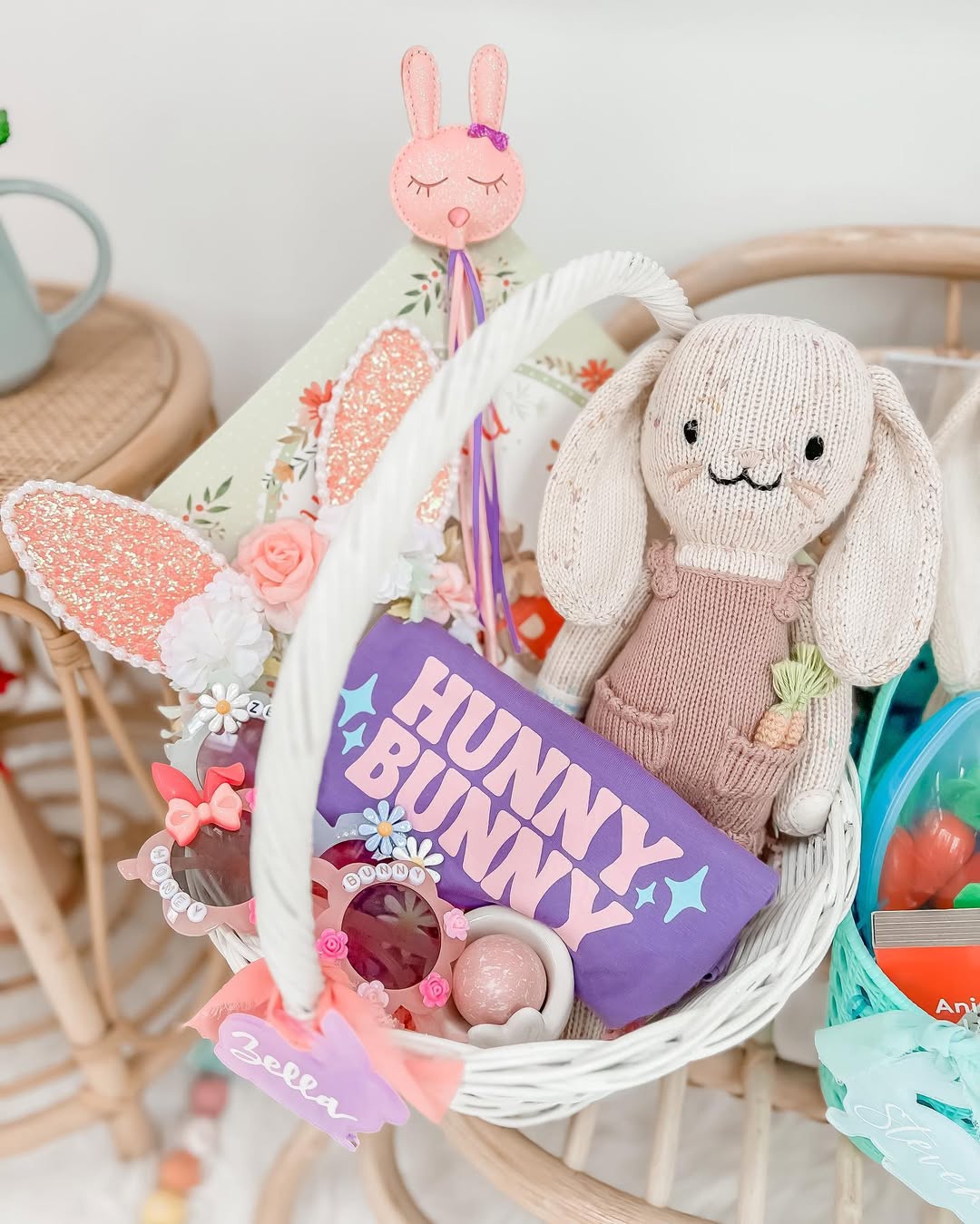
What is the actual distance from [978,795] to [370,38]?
29.9 inches

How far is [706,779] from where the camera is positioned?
0.63 m

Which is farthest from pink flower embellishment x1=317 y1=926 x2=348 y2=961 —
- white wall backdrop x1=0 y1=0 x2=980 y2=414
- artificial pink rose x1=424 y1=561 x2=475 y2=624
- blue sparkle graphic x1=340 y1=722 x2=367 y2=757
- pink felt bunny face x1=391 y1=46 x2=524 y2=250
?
white wall backdrop x1=0 y1=0 x2=980 y2=414

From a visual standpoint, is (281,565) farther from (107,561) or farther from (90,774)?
(90,774)

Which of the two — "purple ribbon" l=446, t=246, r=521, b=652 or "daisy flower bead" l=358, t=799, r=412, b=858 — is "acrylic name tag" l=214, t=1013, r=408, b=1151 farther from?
"purple ribbon" l=446, t=246, r=521, b=652

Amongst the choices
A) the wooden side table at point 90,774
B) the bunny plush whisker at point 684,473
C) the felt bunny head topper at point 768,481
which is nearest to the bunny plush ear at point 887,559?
the felt bunny head topper at point 768,481

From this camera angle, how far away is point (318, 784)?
39 cm

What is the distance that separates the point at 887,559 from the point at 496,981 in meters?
0.36

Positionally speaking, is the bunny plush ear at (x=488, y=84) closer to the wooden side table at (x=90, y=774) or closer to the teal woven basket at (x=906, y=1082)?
the wooden side table at (x=90, y=774)

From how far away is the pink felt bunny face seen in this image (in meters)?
0.63

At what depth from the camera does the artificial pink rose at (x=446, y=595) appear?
2.27 ft

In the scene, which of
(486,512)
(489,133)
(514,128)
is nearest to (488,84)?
(489,133)

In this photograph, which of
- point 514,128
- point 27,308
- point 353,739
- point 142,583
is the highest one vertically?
point 514,128

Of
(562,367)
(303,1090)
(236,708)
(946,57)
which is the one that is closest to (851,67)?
(946,57)

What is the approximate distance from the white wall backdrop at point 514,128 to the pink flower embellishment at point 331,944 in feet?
2.03
